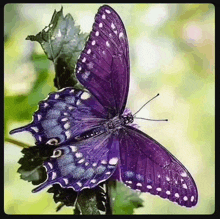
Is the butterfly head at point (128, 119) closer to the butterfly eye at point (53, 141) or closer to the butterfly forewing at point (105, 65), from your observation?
the butterfly forewing at point (105, 65)

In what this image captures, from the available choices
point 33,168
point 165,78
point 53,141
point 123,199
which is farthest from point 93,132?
point 165,78

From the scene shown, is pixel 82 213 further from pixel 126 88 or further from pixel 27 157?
pixel 126 88

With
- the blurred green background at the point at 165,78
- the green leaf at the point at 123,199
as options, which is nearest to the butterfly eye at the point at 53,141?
the green leaf at the point at 123,199

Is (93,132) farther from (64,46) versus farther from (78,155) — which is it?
(64,46)

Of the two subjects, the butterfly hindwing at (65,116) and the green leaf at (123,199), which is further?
the green leaf at (123,199)

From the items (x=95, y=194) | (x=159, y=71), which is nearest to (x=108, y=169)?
(x=95, y=194)

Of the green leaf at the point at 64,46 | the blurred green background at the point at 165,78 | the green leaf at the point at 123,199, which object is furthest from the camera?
the blurred green background at the point at 165,78
